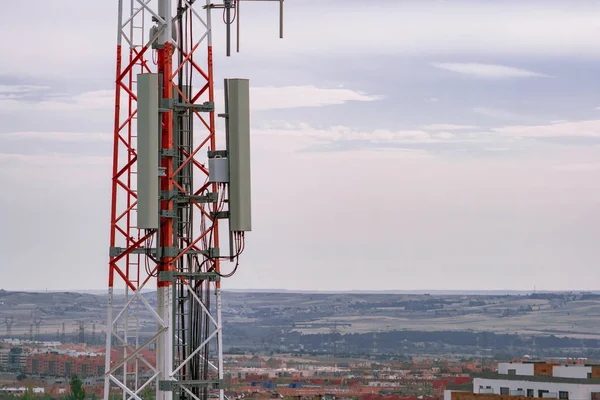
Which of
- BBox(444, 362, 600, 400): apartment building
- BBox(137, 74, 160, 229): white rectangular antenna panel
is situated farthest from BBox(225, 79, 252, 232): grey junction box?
BBox(444, 362, 600, 400): apartment building

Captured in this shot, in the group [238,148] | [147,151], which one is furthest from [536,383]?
[147,151]

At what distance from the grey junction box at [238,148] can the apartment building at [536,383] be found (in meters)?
56.8

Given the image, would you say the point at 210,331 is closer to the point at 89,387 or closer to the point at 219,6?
the point at 219,6

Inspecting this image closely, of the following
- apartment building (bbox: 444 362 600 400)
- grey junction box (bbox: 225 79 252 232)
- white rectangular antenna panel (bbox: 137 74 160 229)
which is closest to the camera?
white rectangular antenna panel (bbox: 137 74 160 229)

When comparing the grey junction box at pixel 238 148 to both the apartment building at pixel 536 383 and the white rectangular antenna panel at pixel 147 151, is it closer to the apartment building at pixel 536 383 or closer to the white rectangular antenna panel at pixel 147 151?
the white rectangular antenna panel at pixel 147 151

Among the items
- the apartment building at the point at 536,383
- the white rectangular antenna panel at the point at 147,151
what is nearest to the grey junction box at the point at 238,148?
the white rectangular antenna panel at the point at 147,151

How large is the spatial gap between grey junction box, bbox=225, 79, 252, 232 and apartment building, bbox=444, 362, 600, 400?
56.8 m

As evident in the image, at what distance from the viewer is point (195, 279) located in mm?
27844

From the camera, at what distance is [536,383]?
84.8 metres

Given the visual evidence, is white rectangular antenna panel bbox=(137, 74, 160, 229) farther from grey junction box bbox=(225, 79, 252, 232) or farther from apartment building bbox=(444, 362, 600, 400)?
apartment building bbox=(444, 362, 600, 400)

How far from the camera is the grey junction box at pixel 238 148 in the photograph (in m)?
27.1

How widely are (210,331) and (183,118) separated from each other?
4495mm

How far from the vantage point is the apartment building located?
8162cm

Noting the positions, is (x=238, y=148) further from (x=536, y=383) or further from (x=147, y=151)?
(x=536, y=383)
